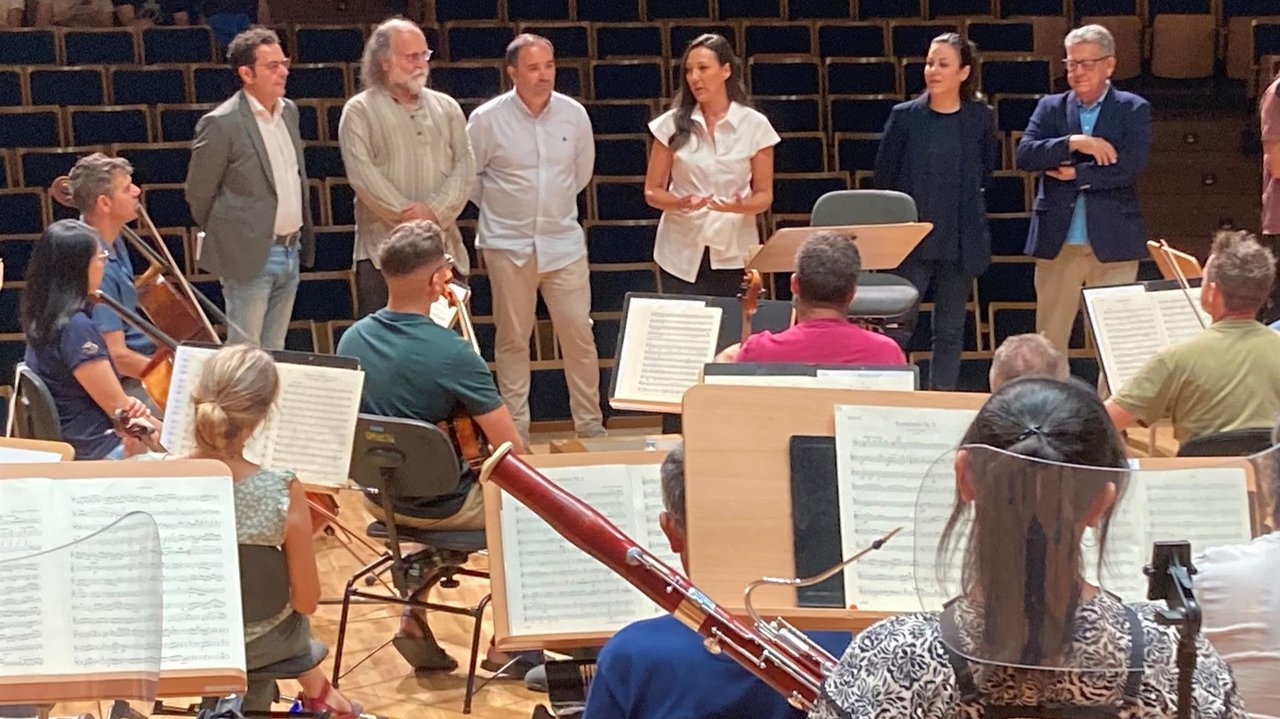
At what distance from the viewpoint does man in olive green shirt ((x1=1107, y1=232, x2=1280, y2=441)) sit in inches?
136

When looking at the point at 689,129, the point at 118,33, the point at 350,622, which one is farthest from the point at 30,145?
the point at 350,622

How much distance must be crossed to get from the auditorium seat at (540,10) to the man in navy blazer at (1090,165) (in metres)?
3.46

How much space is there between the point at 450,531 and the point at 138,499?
1377 mm

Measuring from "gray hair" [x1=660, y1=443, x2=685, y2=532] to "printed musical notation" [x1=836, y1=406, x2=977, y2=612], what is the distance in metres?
0.24

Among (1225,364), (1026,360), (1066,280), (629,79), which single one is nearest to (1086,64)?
(1066,280)

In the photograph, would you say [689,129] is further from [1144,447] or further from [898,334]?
[1144,447]

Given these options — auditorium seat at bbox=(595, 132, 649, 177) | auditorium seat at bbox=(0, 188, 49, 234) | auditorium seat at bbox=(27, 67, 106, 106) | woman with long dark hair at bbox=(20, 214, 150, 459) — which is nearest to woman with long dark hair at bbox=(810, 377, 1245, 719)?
woman with long dark hair at bbox=(20, 214, 150, 459)

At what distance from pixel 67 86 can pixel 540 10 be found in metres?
2.57

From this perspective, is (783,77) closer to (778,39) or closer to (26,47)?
(778,39)

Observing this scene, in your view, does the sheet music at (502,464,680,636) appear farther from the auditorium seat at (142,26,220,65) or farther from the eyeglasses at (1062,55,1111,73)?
the auditorium seat at (142,26,220,65)

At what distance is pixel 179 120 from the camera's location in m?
7.24

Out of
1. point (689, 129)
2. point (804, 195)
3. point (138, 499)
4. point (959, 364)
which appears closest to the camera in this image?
point (138, 499)

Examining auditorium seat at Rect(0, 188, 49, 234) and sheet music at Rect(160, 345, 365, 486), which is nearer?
sheet music at Rect(160, 345, 365, 486)

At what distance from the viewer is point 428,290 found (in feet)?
12.5
